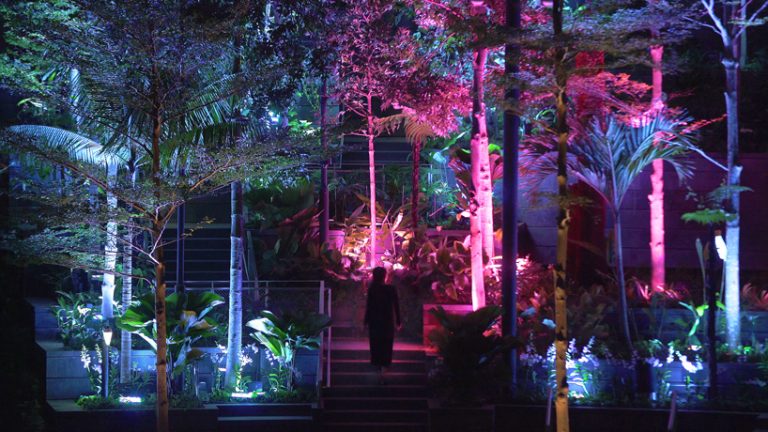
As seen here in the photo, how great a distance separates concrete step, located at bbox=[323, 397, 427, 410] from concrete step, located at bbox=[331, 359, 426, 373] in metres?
0.73

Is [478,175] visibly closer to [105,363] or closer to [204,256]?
[105,363]

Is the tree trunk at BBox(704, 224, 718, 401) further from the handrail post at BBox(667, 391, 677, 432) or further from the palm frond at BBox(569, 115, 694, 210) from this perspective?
the palm frond at BBox(569, 115, 694, 210)

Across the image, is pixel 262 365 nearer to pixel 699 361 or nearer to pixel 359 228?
pixel 359 228

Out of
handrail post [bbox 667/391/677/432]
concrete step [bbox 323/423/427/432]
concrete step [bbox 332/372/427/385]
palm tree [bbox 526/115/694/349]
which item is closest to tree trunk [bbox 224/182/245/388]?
concrete step [bbox 332/372/427/385]

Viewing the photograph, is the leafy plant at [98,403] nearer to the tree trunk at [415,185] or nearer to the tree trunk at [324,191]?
the tree trunk at [324,191]

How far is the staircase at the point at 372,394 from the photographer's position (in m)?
10.8

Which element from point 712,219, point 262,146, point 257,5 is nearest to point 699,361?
point 712,219

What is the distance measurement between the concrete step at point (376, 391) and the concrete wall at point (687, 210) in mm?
4254

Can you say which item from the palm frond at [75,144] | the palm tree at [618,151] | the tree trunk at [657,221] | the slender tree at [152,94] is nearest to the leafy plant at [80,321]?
the palm frond at [75,144]

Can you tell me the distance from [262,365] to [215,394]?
2.86 feet

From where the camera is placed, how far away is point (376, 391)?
11.4m

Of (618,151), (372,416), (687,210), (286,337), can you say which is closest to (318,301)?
(286,337)

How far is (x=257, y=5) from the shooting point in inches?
427

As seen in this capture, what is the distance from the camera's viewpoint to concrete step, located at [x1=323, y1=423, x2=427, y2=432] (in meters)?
10.7
